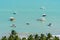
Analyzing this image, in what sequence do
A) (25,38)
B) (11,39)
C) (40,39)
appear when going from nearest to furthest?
(11,39) → (40,39) → (25,38)

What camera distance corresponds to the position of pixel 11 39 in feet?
226

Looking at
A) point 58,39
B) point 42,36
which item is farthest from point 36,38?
point 58,39

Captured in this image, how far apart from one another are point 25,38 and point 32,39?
582 centimetres

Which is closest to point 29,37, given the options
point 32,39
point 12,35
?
point 32,39

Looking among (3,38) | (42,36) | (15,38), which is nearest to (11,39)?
(15,38)

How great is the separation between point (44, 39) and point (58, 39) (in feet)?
14.8

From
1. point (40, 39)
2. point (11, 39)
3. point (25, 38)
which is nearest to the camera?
point (11, 39)

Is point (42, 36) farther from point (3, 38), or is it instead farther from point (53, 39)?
point (3, 38)

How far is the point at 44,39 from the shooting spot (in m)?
72.8

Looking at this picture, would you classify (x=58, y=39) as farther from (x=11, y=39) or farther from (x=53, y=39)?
(x=11, y=39)

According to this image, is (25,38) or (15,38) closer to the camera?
(15,38)

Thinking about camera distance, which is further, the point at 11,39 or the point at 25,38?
the point at 25,38

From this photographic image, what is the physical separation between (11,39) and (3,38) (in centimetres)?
707

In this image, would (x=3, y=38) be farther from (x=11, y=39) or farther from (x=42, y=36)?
(x=42, y=36)
